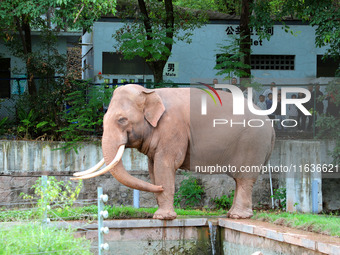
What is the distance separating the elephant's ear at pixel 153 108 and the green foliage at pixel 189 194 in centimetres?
487

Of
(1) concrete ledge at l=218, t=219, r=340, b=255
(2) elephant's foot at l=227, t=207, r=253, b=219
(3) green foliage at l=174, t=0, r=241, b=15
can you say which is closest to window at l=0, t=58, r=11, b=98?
(3) green foliage at l=174, t=0, r=241, b=15

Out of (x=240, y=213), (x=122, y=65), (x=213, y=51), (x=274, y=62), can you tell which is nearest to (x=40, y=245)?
(x=240, y=213)

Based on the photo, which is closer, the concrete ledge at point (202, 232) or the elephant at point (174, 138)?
the concrete ledge at point (202, 232)

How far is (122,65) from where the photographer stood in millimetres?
26031

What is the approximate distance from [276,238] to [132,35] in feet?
37.6

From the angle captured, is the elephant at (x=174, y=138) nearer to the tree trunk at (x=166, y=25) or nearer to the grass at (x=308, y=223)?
A: the grass at (x=308, y=223)

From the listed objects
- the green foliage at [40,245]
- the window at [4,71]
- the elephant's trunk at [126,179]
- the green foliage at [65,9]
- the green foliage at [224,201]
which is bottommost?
the green foliage at [224,201]

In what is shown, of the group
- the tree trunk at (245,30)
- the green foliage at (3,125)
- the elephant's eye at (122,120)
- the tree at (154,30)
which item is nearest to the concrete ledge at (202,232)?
the elephant's eye at (122,120)

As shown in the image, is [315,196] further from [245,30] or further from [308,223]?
[245,30]

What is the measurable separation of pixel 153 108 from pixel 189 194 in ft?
16.5

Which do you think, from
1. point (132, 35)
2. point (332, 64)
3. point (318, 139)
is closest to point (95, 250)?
point (318, 139)

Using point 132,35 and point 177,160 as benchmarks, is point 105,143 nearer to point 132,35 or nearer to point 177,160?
point 177,160

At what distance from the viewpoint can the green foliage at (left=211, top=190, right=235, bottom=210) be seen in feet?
55.5

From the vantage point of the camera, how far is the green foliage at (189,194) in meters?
17.0
